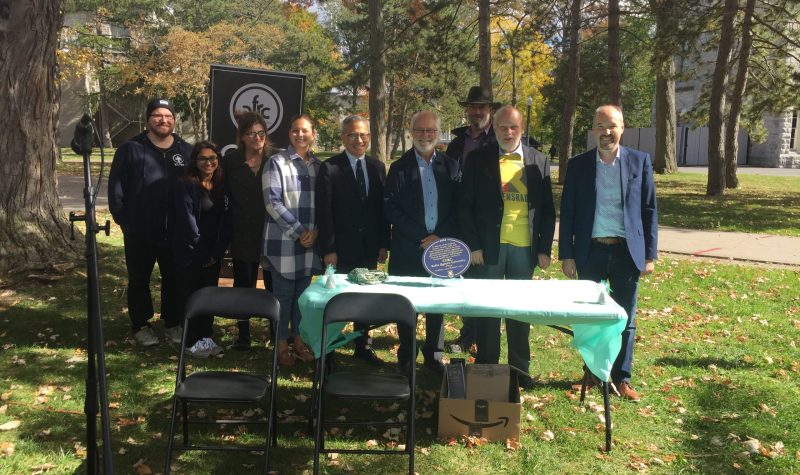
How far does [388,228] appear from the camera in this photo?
5281mm

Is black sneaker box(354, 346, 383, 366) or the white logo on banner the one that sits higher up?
the white logo on banner

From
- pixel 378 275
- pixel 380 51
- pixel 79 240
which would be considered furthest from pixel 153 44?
pixel 378 275

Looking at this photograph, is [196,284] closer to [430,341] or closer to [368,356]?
[368,356]

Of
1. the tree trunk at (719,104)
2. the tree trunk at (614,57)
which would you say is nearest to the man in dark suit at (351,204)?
the tree trunk at (719,104)

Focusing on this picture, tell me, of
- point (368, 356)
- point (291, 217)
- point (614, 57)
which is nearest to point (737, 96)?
point (614, 57)

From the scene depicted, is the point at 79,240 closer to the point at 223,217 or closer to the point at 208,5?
the point at 223,217

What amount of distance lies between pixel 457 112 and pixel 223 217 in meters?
35.8

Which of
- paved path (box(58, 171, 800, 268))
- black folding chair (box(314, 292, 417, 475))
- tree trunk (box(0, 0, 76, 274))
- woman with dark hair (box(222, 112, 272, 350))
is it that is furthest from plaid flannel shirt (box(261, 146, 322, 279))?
paved path (box(58, 171, 800, 268))

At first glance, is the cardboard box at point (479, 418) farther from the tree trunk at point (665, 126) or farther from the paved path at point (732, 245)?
the tree trunk at point (665, 126)

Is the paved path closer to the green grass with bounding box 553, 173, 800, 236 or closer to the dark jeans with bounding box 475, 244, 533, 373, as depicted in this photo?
the green grass with bounding box 553, 173, 800, 236

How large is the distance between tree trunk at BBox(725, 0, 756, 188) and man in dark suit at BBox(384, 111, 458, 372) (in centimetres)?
1422

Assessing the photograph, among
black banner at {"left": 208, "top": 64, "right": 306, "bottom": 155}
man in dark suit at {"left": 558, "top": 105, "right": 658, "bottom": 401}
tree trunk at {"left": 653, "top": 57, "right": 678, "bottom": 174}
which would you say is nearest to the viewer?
man in dark suit at {"left": 558, "top": 105, "right": 658, "bottom": 401}

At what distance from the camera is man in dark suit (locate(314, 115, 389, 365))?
4.86 meters

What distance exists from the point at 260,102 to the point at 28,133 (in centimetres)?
246
